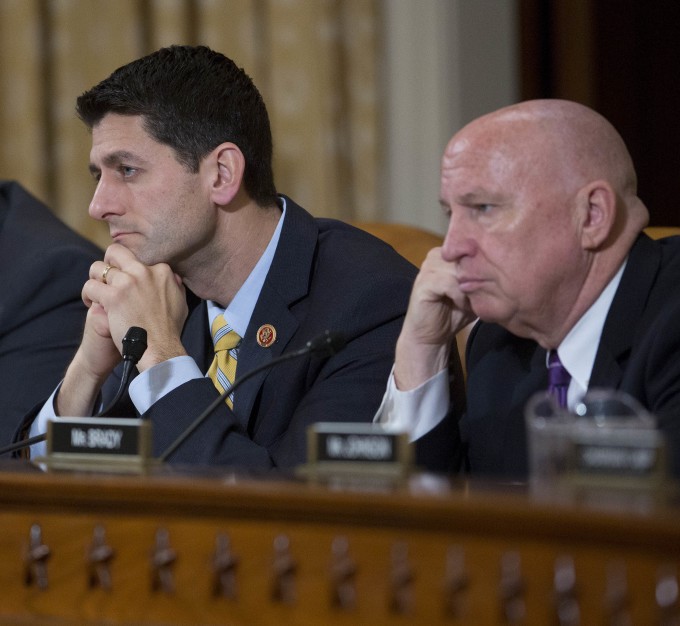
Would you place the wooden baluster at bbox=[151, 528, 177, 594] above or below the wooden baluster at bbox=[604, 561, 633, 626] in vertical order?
below

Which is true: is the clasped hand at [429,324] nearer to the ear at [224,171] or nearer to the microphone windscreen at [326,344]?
the microphone windscreen at [326,344]

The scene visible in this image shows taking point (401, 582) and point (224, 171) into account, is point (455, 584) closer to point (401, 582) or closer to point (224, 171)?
point (401, 582)

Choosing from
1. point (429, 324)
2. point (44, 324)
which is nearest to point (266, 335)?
point (429, 324)

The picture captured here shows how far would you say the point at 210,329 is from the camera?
2.30m

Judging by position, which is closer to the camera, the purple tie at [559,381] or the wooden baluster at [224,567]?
the wooden baluster at [224,567]

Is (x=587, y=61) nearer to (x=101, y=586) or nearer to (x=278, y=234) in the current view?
(x=278, y=234)

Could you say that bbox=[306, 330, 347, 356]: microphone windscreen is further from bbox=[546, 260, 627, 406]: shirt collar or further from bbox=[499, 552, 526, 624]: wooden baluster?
bbox=[499, 552, 526, 624]: wooden baluster

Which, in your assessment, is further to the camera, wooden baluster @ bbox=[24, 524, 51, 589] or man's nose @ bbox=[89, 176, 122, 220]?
man's nose @ bbox=[89, 176, 122, 220]

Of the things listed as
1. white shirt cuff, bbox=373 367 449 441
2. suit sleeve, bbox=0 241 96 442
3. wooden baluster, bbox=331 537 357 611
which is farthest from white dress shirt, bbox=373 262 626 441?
suit sleeve, bbox=0 241 96 442

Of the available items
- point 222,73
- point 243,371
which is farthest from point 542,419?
point 222,73

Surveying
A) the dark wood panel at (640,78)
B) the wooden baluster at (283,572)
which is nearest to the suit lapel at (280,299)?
the wooden baluster at (283,572)

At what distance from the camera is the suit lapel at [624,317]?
168 cm

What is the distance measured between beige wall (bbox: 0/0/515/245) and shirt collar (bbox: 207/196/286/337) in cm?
136

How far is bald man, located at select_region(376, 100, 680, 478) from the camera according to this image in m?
1.69
